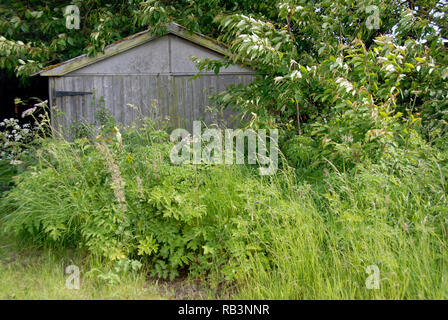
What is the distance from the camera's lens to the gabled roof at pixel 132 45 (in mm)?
6906

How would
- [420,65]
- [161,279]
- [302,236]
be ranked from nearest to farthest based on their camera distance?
1. [302,236]
2. [161,279]
3. [420,65]

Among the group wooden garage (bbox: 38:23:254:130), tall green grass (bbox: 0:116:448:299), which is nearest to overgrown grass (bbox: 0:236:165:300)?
tall green grass (bbox: 0:116:448:299)

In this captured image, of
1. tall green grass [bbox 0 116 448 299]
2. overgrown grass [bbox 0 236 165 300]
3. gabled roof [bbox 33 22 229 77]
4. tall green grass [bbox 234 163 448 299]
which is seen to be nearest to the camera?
tall green grass [bbox 234 163 448 299]

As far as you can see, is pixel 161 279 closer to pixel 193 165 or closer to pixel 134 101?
pixel 193 165

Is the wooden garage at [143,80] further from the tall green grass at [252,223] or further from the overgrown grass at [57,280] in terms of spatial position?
the overgrown grass at [57,280]

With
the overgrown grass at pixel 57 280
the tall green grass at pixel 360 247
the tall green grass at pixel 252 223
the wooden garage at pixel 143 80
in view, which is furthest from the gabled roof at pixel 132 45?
the tall green grass at pixel 360 247

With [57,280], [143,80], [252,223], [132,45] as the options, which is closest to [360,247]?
[252,223]

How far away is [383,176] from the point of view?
145 inches

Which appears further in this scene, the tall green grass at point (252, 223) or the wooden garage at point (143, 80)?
the wooden garage at point (143, 80)

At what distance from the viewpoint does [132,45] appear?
7023mm

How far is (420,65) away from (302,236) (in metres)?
3.02

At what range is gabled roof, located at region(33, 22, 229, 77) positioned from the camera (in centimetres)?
691

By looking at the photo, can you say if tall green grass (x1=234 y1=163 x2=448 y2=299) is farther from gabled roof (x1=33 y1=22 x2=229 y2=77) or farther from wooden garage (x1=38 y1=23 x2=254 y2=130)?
gabled roof (x1=33 y1=22 x2=229 y2=77)

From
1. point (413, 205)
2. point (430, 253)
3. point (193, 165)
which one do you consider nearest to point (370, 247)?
point (430, 253)
